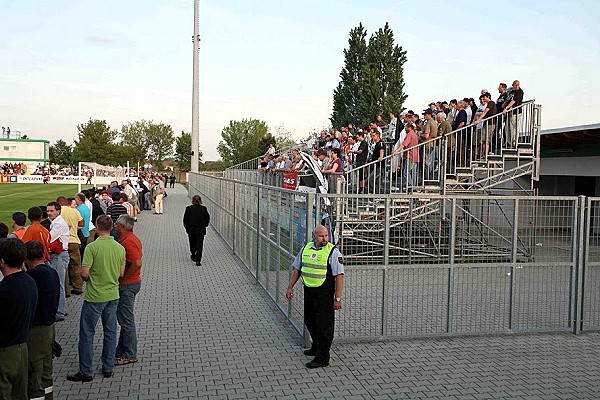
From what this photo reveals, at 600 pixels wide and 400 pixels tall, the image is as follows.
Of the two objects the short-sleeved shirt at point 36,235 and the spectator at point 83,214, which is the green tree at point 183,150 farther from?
the short-sleeved shirt at point 36,235

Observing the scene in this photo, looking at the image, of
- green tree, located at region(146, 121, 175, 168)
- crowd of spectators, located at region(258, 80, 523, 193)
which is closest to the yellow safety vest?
crowd of spectators, located at region(258, 80, 523, 193)

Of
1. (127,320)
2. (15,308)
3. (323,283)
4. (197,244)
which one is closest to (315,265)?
(323,283)

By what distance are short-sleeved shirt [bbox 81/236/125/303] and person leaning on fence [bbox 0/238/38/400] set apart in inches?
63.8

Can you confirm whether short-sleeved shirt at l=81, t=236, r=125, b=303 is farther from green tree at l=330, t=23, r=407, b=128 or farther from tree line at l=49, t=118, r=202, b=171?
tree line at l=49, t=118, r=202, b=171

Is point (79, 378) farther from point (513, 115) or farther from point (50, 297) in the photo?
point (513, 115)

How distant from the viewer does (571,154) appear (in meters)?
21.3

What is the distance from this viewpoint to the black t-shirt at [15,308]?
15.1ft

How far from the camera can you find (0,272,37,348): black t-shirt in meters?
4.62

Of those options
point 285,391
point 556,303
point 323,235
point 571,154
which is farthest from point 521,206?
point 571,154

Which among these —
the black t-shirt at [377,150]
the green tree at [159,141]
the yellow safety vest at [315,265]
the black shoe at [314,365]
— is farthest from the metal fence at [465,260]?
the green tree at [159,141]

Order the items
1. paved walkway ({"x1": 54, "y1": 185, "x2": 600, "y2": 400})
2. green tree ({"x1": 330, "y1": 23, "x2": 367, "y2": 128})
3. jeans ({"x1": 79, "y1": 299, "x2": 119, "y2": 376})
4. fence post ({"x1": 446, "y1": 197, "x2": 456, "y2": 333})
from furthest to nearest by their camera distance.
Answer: green tree ({"x1": 330, "y1": 23, "x2": 367, "y2": 128}), fence post ({"x1": 446, "y1": 197, "x2": 456, "y2": 333}), jeans ({"x1": 79, "y1": 299, "x2": 119, "y2": 376}), paved walkway ({"x1": 54, "y1": 185, "x2": 600, "y2": 400})

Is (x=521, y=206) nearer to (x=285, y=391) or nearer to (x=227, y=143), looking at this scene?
(x=285, y=391)

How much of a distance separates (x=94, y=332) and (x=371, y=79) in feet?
150

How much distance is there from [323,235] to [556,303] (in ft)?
17.1
